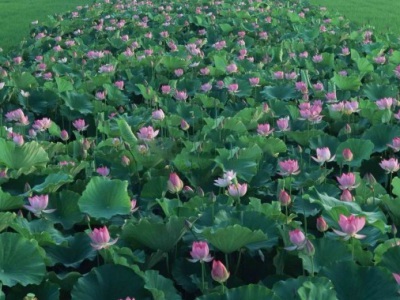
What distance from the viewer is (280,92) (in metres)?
3.54

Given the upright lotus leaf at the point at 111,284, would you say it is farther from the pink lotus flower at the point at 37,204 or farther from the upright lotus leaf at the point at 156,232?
the pink lotus flower at the point at 37,204

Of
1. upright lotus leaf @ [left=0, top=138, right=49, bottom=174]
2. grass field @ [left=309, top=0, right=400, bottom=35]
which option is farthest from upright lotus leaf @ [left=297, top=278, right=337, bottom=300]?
grass field @ [left=309, top=0, right=400, bottom=35]

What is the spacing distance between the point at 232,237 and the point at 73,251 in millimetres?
443

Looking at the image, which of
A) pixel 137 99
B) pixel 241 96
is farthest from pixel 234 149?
pixel 137 99

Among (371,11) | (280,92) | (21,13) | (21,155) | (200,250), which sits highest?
(200,250)

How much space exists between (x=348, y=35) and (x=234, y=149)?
3389 millimetres

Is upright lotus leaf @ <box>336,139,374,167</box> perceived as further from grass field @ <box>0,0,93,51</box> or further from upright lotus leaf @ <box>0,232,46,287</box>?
grass field @ <box>0,0,93,51</box>

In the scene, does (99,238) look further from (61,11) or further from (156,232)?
(61,11)

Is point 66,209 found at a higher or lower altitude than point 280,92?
higher

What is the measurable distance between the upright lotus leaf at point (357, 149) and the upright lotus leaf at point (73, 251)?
3.27ft

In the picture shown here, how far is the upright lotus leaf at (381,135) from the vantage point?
2.58 metres

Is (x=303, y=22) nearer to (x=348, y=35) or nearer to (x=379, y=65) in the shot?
(x=348, y=35)

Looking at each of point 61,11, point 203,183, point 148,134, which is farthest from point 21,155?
point 61,11

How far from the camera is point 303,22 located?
21.4ft
